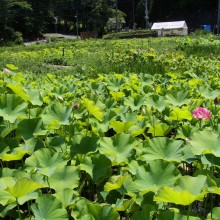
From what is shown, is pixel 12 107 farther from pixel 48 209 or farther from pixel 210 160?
pixel 210 160

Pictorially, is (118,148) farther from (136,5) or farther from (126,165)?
(136,5)

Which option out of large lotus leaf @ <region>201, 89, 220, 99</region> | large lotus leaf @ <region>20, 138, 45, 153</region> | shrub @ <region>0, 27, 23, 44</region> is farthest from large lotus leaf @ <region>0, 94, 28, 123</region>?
shrub @ <region>0, 27, 23, 44</region>

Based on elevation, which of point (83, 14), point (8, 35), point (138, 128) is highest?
point (83, 14)

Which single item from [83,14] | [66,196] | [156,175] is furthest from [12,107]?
[83,14]

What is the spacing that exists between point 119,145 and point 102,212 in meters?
0.39

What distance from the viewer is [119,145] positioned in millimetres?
1272

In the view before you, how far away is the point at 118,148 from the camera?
1267 mm

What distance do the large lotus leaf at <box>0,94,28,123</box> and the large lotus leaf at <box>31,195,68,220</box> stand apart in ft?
1.92

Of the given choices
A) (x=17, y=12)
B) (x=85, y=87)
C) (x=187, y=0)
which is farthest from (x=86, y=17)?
(x=85, y=87)

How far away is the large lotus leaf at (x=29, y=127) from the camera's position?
1402 mm

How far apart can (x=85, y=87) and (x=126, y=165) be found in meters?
1.29

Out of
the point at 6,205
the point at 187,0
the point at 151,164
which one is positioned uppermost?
the point at 187,0

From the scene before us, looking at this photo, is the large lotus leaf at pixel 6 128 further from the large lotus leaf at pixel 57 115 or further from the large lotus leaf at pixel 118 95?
the large lotus leaf at pixel 118 95

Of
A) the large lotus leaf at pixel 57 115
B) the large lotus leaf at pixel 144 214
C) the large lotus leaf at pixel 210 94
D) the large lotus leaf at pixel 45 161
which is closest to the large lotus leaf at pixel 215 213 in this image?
the large lotus leaf at pixel 144 214
